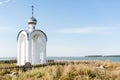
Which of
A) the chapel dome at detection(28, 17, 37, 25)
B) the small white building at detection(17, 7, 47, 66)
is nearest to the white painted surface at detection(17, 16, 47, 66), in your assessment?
the small white building at detection(17, 7, 47, 66)

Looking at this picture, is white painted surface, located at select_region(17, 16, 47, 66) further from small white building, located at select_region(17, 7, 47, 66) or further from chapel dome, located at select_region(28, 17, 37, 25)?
chapel dome, located at select_region(28, 17, 37, 25)

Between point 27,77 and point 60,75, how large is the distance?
1872 millimetres

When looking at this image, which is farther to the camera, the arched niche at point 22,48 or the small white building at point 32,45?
the arched niche at point 22,48

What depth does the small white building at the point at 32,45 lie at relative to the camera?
3118cm

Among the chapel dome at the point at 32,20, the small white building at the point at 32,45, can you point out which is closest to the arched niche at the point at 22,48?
the small white building at the point at 32,45

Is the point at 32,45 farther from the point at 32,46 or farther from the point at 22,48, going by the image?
the point at 22,48

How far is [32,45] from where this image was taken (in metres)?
32.3

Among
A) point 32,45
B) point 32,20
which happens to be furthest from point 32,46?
point 32,20

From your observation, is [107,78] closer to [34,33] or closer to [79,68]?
[79,68]

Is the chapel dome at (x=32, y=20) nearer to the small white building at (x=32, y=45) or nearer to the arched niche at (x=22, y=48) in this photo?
the small white building at (x=32, y=45)

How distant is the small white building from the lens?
31184 millimetres

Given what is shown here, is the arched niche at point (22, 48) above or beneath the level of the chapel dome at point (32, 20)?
beneath

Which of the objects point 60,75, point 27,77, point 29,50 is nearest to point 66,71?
point 60,75

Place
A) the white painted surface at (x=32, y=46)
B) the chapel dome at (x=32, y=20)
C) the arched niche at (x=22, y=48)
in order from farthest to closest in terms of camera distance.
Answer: the arched niche at (x=22, y=48), the chapel dome at (x=32, y=20), the white painted surface at (x=32, y=46)
